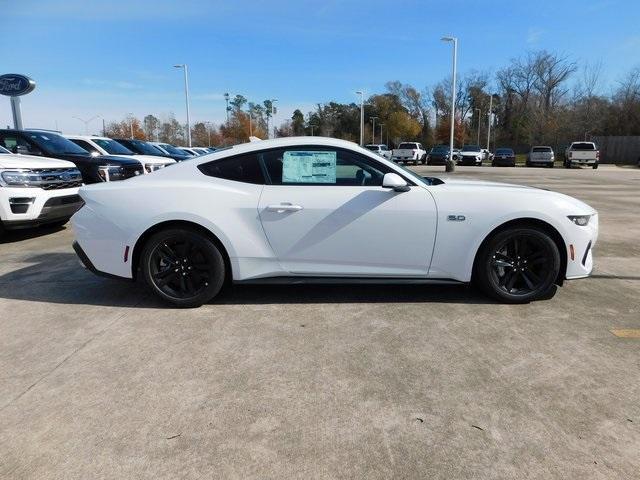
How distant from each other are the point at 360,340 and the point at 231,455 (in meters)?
1.48

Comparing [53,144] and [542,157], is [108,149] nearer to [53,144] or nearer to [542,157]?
[53,144]

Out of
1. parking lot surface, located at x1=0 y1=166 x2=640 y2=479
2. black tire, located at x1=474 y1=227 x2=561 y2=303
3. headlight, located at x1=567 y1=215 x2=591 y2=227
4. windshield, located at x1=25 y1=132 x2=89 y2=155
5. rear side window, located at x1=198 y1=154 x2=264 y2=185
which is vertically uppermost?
windshield, located at x1=25 y1=132 x2=89 y2=155

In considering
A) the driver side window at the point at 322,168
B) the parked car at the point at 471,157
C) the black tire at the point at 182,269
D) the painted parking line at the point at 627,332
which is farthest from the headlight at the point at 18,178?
the parked car at the point at 471,157

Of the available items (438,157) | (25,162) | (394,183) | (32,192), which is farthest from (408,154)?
(394,183)

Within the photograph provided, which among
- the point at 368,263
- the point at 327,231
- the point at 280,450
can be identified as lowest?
the point at 280,450

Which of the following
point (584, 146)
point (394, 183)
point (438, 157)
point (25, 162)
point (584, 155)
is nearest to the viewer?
point (394, 183)

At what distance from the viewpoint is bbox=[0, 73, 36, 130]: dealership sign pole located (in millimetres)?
14930

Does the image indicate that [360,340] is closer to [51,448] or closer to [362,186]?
[362,186]

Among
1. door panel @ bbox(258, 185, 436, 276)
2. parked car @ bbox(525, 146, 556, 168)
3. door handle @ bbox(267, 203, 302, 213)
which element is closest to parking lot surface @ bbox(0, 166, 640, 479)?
door panel @ bbox(258, 185, 436, 276)

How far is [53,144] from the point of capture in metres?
10.0

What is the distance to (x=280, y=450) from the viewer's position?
233 centimetres

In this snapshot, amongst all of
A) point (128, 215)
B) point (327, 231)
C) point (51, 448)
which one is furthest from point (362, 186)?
point (51, 448)

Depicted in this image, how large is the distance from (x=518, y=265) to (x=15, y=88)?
16.5 metres

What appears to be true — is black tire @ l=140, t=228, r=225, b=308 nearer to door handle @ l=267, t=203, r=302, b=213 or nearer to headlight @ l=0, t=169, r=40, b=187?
door handle @ l=267, t=203, r=302, b=213
